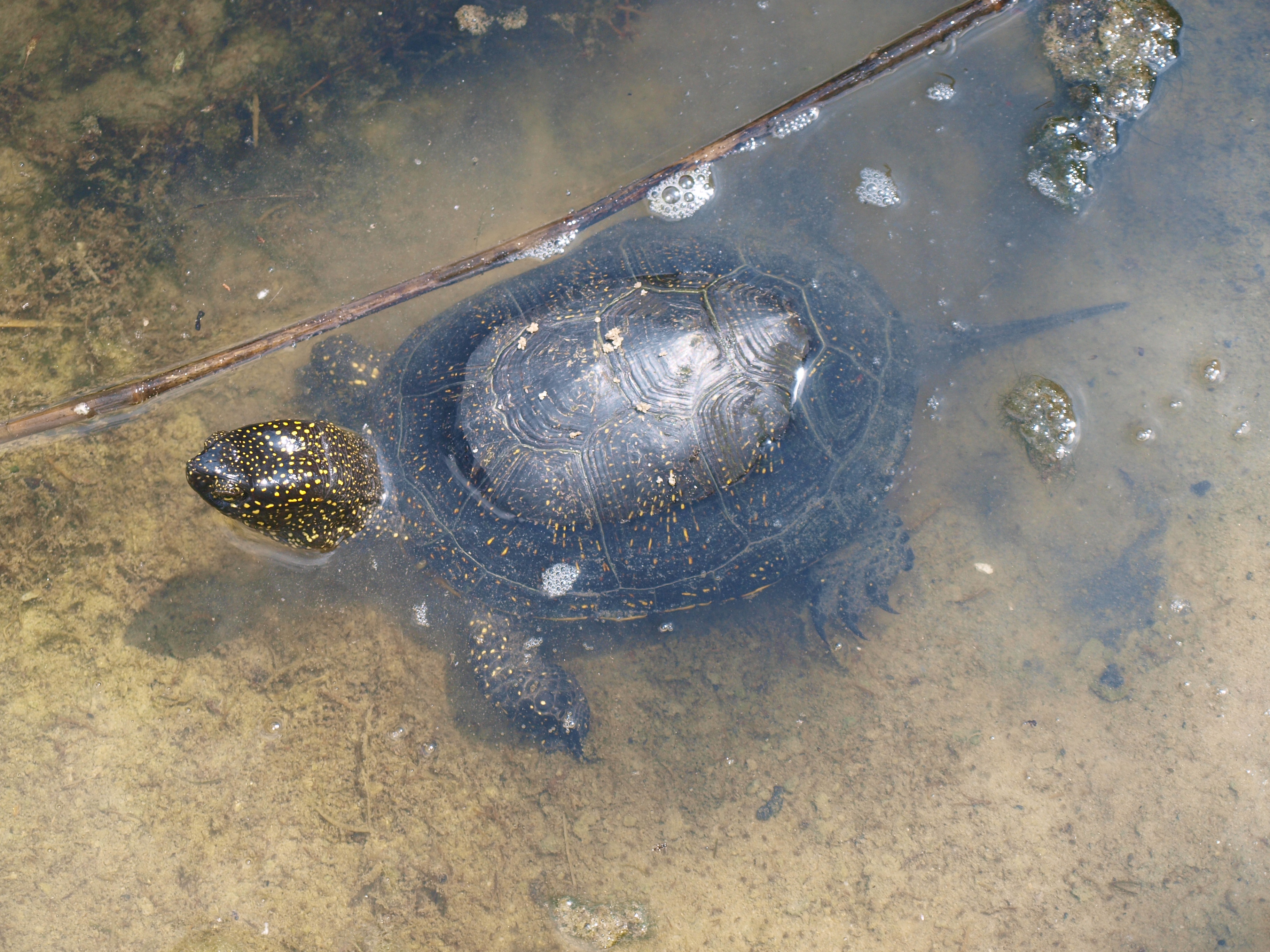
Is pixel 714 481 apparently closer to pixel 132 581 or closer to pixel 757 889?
pixel 757 889

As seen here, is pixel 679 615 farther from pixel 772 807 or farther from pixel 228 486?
pixel 228 486

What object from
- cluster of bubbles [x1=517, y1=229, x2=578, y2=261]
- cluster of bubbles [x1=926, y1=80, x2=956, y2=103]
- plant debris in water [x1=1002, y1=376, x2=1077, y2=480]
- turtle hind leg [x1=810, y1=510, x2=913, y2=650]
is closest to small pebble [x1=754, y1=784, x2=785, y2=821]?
turtle hind leg [x1=810, y1=510, x2=913, y2=650]

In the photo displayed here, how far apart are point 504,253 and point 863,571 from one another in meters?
2.54

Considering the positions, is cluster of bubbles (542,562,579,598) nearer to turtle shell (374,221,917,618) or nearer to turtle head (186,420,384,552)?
turtle shell (374,221,917,618)

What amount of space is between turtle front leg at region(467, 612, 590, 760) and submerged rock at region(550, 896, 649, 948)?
0.70 m

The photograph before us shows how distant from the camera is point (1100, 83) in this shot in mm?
3596

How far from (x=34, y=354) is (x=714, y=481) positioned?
3.81 m

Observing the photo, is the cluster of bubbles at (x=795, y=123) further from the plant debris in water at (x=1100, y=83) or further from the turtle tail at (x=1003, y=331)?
the turtle tail at (x=1003, y=331)

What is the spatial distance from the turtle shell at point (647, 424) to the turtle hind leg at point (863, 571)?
159mm

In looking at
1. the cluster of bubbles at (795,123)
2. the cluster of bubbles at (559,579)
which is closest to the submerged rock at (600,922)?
the cluster of bubbles at (559,579)

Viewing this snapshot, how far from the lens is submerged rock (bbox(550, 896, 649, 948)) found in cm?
334

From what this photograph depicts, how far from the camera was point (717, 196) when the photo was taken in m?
3.76

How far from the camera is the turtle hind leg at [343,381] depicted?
368cm

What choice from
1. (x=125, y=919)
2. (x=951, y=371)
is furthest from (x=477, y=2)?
(x=125, y=919)
